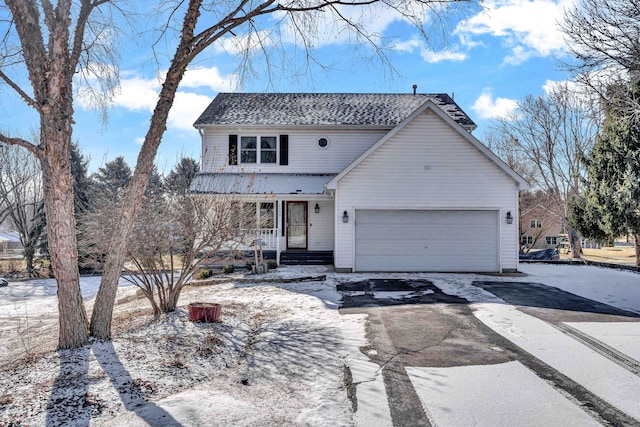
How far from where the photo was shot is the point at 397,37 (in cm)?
735

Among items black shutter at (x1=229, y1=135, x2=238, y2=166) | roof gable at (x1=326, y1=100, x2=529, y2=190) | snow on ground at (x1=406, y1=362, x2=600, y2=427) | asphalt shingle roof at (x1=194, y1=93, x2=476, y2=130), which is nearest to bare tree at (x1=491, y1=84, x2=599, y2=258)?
asphalt shingle roof at (x1=194, y1=93, x2=476, y2=130)

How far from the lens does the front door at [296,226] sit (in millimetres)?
17625

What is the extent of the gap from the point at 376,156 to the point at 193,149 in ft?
20.8

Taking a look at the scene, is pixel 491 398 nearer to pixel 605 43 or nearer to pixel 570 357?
pixel 570 357

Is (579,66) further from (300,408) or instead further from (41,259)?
(41,259)

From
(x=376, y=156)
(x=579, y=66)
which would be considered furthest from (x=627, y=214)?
(x=376, y=156)

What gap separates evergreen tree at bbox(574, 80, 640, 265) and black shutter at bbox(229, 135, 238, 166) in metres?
13.0

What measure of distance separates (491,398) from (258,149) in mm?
14931

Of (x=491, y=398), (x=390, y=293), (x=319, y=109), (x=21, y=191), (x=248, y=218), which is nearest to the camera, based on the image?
(x=491, y=398)

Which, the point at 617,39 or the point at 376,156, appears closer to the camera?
the point at 617,39

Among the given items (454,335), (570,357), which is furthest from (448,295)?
(570,357)

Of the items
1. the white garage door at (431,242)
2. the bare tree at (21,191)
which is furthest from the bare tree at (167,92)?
the bare tree at (21,191)

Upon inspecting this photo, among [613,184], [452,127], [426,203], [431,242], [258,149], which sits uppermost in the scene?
[452,127]

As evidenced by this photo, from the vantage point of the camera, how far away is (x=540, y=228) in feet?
130
